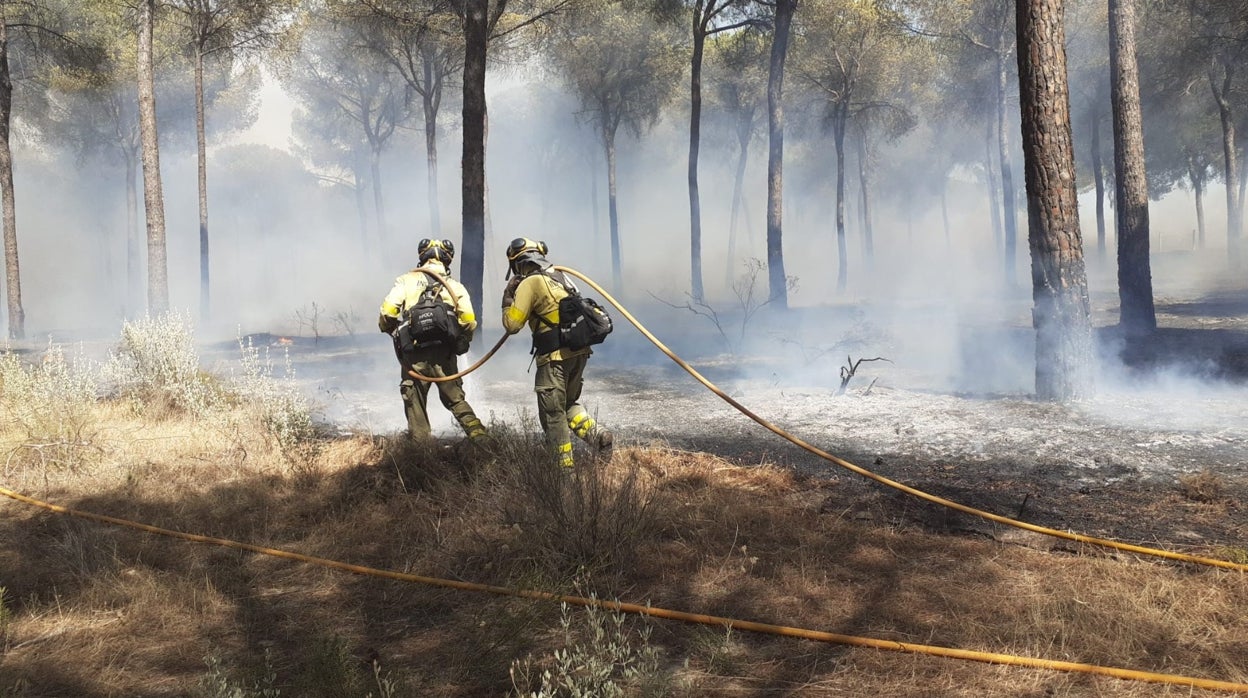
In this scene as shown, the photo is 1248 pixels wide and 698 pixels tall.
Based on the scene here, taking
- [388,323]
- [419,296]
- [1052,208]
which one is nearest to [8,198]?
[388,323]

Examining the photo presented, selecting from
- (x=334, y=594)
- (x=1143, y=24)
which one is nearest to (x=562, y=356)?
(x=334, y=594)

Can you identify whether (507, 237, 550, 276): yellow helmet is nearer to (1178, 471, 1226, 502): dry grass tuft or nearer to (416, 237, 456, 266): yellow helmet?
(416, 237, 456, 266): yellow helmet

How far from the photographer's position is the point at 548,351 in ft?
18.1

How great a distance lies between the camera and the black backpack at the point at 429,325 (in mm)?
5793

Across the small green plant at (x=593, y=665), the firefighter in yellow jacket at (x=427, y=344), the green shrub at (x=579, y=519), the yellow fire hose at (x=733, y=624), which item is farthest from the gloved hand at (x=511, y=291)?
the small green plant at (x=593, y=665)

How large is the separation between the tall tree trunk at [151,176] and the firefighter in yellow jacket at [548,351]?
31.3 ft

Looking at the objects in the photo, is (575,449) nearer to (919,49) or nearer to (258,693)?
(258,693)

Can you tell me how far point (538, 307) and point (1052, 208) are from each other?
5.04 meters

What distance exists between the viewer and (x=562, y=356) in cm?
554

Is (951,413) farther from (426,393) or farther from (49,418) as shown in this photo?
(49,418)

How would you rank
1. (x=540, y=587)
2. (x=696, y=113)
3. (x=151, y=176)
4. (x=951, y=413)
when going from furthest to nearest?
(x=696, y=113)
(x=151, y=176)
(x=951, y=413)
(x=540, y=587)

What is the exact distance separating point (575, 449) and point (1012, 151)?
40695 mm

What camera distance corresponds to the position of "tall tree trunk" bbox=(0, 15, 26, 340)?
48.3 feet

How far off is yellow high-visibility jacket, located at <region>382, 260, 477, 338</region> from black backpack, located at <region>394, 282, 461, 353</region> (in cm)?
4
